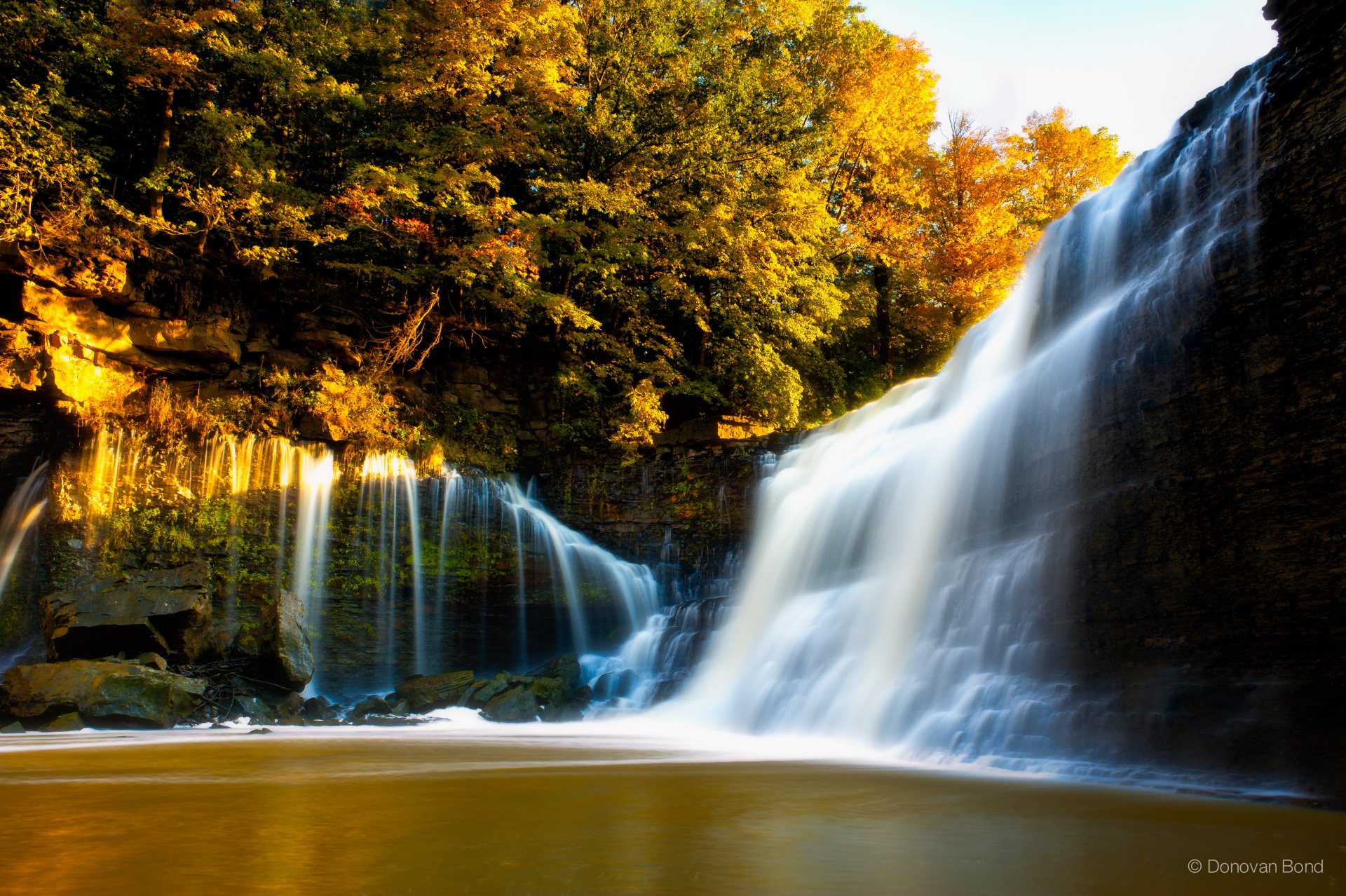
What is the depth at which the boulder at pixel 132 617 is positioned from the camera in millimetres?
10977

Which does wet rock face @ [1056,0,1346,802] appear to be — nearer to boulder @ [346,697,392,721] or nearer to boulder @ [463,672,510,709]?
boulder @ [463,672,510,709]

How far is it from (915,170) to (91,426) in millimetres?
21012

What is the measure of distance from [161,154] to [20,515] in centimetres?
731

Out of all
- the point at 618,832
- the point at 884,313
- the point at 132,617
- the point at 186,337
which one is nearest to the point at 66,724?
the point at 132,617

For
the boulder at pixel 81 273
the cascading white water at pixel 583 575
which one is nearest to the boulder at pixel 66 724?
the cascading white water at pixel 583 575

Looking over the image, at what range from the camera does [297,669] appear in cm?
1198

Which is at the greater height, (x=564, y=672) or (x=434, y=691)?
(x=564, y=672)

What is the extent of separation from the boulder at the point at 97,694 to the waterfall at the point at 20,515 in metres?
3.97

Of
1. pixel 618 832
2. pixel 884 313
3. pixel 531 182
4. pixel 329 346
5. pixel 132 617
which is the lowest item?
pixel 618 832

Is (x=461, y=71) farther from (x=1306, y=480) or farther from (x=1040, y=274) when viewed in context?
(x=1306, y=480)

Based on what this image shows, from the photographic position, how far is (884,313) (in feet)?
75.8

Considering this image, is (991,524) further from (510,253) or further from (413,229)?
(413,229)

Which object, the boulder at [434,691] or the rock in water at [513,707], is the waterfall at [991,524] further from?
the boulder at [434,691]

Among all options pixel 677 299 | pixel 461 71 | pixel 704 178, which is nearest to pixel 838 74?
pixel 704 178
